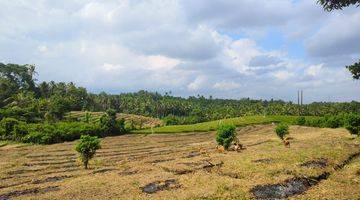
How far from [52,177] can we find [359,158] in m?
31.2

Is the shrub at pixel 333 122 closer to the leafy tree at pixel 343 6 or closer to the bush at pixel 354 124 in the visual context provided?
the bush at pixel 354 124

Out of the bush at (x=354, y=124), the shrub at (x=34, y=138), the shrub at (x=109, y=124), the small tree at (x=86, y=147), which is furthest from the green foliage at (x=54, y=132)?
the bush at (x=354, y=124)

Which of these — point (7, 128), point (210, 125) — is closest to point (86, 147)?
point (7, 128)

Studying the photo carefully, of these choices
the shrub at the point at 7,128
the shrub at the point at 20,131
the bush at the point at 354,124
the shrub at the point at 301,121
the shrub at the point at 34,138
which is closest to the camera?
the bush at the point at 354,124

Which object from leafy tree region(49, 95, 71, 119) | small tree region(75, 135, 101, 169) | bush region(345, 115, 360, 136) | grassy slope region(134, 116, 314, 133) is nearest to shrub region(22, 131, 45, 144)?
grassy slope region(134, 116, 314, 133)

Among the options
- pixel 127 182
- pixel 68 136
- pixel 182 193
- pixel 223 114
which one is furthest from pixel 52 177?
pixel 223 114

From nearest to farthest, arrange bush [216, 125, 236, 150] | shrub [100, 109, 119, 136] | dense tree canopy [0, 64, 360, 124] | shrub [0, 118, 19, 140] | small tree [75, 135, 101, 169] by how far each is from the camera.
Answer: small tree [75, 135, 101, 169] < bush [216, 125, 236, 150] < shrub [0, 118, 19, 140] < shrub [100, 109, 119, 136] < dense tree canopy [0, 64, 360, 124]

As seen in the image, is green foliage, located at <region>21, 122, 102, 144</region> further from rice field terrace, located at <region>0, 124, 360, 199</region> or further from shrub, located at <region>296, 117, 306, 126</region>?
shrub, located at <region>296, 117, 306, 126</region>

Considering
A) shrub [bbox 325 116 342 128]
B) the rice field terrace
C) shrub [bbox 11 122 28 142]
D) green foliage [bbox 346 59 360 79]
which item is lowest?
the rice field terrace

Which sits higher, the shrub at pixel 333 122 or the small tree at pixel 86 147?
the shrub at pixel 333 122

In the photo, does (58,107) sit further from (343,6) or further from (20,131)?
(343,6)

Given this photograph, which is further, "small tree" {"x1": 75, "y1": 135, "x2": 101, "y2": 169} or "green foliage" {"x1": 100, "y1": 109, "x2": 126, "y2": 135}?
"green foliage" {"x1": 100, "y1": 109, "x2": 126, "y2": 135}

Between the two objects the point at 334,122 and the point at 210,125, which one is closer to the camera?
the point at 334,122

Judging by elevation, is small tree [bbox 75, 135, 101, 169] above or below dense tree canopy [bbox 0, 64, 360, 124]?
below
